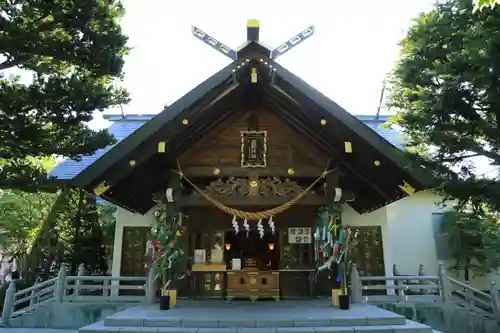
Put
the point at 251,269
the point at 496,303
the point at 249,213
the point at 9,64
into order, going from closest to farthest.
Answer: the point at 9,64
the point at 249,213
the point at 496,303
the point at 251,269

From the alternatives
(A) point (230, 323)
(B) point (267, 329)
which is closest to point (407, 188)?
(B) point (267, 329)

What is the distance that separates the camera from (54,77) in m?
8.79

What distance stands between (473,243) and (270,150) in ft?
29.4

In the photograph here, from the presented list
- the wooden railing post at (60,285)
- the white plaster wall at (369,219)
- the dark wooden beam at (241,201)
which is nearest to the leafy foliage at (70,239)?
the wooden railing post at (60,285)

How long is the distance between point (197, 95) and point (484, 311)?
28.0ft

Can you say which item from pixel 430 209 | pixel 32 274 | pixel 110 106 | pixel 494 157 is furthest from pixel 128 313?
pixel 430 209

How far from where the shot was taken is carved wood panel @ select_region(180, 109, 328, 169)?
927cm

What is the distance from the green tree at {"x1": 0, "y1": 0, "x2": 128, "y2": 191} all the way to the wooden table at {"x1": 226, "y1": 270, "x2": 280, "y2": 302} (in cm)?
504

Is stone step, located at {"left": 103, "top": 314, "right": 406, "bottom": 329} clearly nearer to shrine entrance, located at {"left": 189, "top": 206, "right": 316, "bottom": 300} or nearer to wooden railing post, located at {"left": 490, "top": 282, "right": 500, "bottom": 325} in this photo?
shrine entrance, located at {"left": 189, "top": 206, "right": 316, "bottom": 300}

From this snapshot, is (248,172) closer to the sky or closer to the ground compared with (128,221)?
closer to the sky

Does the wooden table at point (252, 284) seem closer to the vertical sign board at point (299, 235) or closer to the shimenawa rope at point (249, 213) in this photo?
the vertical sign board at point (299, 235)

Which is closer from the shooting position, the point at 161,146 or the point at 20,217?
the point at 161,146

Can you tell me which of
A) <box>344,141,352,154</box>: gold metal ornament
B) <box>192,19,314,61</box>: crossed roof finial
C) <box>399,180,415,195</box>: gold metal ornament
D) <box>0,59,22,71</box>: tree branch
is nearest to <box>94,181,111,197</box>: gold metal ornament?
<box>0,59,22,71</box>: tree branch

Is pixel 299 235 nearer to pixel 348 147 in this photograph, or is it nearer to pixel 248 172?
pixel 248 172
